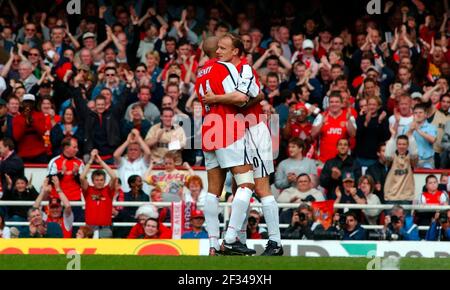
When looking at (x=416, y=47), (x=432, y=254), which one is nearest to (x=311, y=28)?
(x=416, y=47)

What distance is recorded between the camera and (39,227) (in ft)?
57.9

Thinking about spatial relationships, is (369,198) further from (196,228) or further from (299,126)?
(196,228)

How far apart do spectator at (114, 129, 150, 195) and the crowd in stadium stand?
1cm

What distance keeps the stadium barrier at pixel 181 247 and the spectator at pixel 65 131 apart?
4.97 metres

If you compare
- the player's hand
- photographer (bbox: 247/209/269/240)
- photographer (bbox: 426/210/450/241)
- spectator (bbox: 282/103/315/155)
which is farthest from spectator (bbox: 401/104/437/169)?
the player's hand

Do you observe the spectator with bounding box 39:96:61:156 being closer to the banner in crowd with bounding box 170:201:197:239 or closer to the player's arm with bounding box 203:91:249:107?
the banner in crowd with bounding box 170:201:197:239

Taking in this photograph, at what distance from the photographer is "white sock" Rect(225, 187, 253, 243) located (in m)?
13.3

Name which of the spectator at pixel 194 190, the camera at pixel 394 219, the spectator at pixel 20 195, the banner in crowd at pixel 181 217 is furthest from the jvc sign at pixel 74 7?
the camera at pixel 394 219

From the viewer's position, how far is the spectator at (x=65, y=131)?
66.3ft

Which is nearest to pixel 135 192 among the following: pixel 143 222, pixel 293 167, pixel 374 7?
pixel 143 222

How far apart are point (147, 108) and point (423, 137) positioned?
166 inches

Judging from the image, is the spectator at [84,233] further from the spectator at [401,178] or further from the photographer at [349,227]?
the spectator at [401,178]

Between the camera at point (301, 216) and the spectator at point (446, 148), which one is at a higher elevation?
the spectator at point (446, 148)
